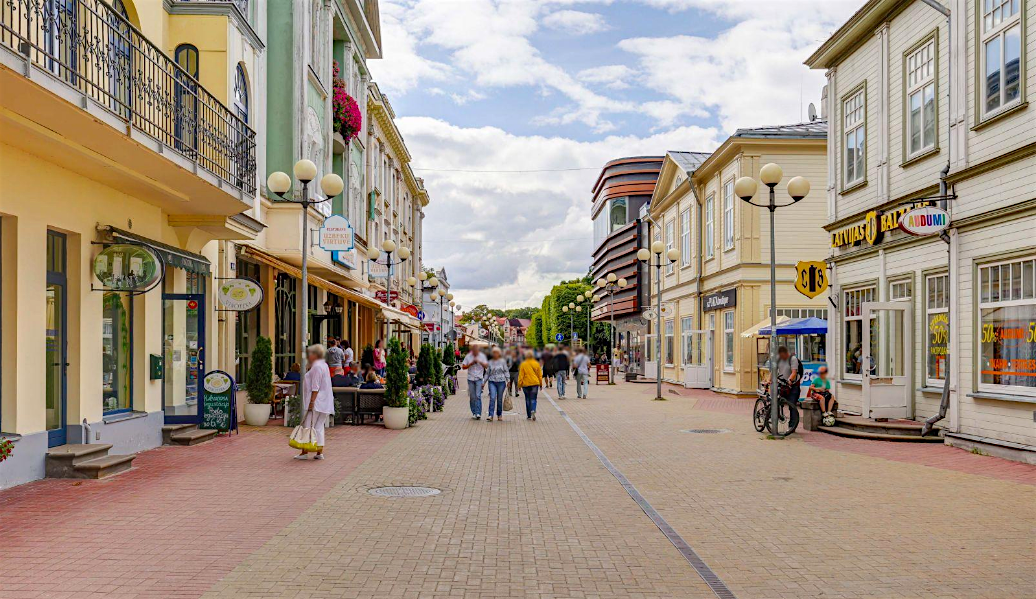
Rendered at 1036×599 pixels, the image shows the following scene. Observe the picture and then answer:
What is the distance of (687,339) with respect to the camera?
38875 millimetres

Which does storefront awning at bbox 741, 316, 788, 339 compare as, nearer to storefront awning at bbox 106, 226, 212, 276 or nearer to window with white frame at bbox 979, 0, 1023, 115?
window with white frame at bbox 979, 0, 1023, 115

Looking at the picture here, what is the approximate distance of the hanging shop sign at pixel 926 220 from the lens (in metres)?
14.4

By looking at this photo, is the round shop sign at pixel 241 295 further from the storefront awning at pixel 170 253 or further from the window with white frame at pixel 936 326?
the window with white frame at pixel 936 326

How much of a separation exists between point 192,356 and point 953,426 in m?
13.2

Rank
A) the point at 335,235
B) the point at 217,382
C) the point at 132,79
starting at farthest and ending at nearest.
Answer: the point at 335,235 < the point at 217,382 < the point at 132,79

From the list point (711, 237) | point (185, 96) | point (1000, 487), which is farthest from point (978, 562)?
point (711, 237)

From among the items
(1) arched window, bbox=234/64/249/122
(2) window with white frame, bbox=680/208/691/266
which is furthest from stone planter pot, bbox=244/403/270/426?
(2) window with white frame, bbox=680/208/691/266

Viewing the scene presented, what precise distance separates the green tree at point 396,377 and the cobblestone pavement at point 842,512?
13.7 ft

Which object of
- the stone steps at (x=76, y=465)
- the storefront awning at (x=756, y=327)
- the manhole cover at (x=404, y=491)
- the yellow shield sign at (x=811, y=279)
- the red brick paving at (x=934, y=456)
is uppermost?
the yellow shield sign at (x=811, y=279)

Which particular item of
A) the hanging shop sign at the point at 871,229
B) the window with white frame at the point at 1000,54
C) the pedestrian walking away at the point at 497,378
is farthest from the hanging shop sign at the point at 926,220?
the pedestrian walking away at the point at 497,378

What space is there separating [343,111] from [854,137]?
51.6 feet

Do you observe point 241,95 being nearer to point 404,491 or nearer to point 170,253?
point 170,253

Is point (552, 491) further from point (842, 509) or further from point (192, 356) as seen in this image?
point (192, 356)

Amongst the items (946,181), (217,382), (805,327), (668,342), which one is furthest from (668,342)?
(217,382)
